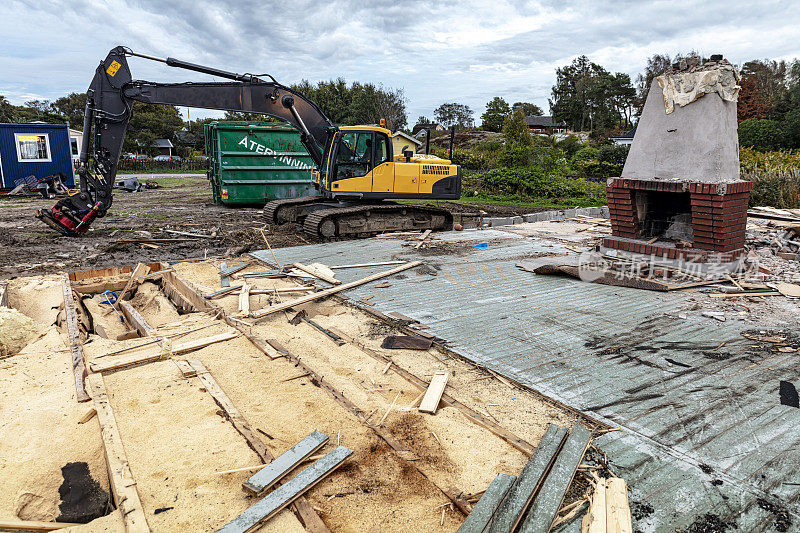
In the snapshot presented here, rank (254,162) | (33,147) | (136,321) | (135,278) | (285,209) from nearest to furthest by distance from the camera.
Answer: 1. (136,321)
2. (135,278)
3. (285,209)
4. (254,162)
5. (33,147)

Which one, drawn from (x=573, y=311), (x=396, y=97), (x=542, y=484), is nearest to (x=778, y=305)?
(x=573, y=311)

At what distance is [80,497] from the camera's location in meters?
3.37

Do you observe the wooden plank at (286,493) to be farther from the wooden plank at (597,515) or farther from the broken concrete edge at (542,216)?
the broken concrete edge at (542,216)

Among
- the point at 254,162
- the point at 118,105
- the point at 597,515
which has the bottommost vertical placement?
the point at 597,515

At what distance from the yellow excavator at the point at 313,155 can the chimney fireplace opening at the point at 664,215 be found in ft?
18.4

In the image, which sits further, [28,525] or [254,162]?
[254,162]

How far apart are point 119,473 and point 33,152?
26169 mm

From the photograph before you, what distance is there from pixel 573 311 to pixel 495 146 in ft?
115

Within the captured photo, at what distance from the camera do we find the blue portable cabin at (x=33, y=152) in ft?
74.4

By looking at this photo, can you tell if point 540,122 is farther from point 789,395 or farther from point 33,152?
point 789,395

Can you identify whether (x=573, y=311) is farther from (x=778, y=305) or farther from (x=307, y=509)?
(x=307, y=509)

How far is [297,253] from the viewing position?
1016 centimetres

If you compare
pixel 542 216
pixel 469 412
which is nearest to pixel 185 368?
pixel 469 412

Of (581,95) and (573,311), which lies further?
(581,95)
